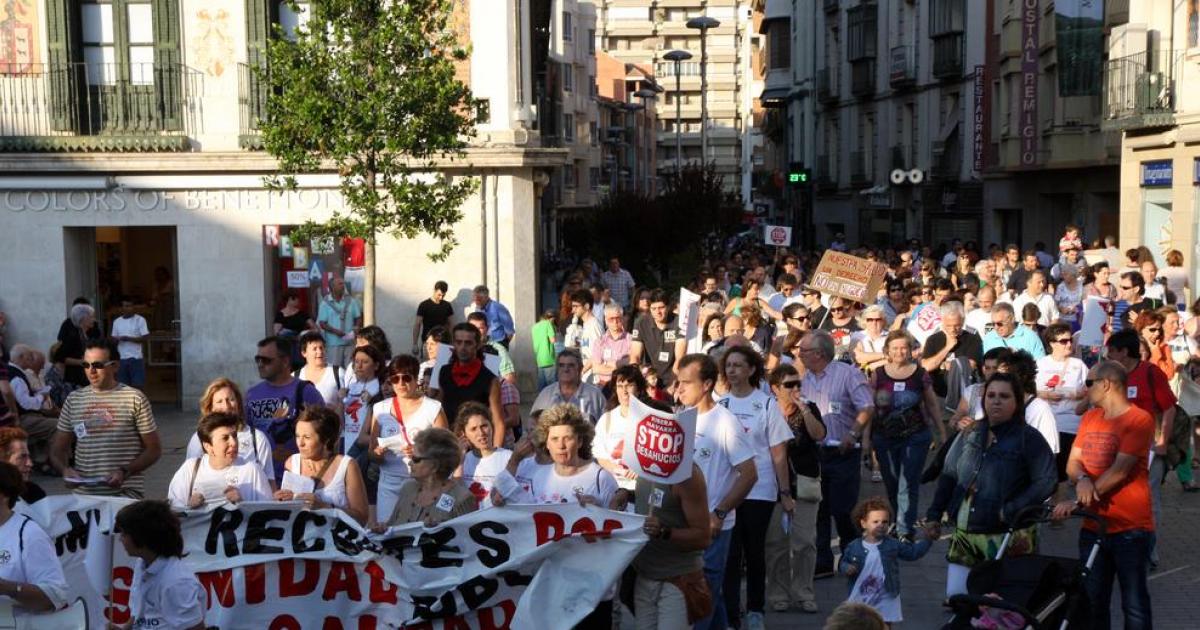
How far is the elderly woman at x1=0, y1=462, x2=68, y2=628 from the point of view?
269 inches

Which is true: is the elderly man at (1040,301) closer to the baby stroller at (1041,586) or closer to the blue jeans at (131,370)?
the baby stroller at (1041,586)

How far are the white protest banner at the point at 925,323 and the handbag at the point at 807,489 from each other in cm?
567

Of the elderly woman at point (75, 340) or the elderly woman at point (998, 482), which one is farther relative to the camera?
the elderly woman at point (75, 340)

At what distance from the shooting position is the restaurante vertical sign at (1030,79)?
3397cm

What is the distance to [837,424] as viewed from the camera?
11.0m

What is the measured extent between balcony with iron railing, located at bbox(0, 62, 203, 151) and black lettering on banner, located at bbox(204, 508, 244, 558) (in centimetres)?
1428

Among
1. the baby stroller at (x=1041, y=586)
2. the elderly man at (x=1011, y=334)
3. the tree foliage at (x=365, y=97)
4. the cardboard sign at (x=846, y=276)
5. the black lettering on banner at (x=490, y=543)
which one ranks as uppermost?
the tree foliage at (x=365, y=97)

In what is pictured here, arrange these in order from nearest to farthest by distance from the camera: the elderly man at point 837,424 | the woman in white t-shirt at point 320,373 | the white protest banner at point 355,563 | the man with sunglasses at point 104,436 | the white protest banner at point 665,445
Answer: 1. the white protest banner at point 665,445
2. the white protest banner at point 355,563
3. the man with sunglasses at point 104,436
4. the elderly man at point 837,424
5. the woman in white t-shirt at point 320,373

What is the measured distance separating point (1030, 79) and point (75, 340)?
74.4ft

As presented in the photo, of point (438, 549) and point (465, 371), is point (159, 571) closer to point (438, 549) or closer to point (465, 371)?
point (438, 549)

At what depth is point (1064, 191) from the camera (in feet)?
114

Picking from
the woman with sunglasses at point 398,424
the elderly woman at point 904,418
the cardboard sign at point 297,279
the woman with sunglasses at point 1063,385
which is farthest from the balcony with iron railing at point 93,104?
the woman with sunglasses at point 1063,385

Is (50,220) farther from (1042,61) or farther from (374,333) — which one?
(1042,61)

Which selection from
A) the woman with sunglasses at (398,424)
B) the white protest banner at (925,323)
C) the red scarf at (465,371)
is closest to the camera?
the woman with sunglasses at (398,424)
